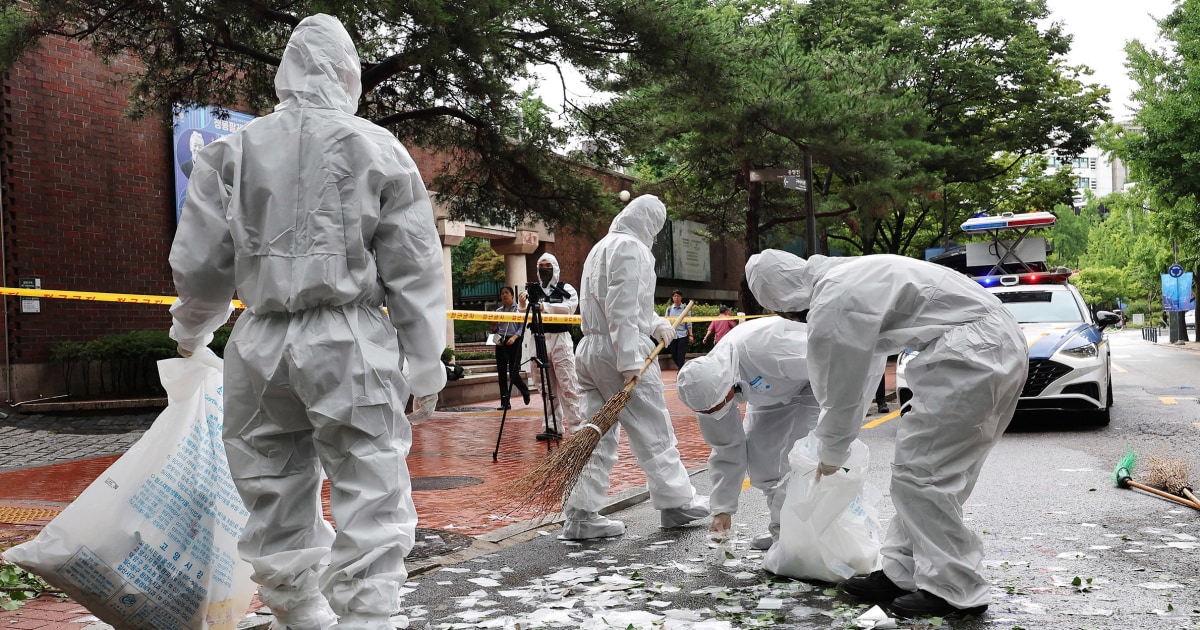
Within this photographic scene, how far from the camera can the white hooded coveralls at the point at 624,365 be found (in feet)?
19.0

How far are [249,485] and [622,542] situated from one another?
2774 millimetres

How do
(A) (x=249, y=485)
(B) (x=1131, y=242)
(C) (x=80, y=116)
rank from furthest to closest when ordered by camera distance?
(B) (x=1131, y=242)
(C) (x=80, y=116)
(A) (x=249, y=485)

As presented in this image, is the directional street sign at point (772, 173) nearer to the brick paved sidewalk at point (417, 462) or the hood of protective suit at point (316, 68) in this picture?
the brick paved sidewalk at point (417, 462)

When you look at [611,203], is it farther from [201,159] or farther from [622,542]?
[201,159]

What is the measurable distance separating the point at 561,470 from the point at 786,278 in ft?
5.73

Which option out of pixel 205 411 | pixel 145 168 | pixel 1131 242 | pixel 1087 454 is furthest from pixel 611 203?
pixel 1131 242

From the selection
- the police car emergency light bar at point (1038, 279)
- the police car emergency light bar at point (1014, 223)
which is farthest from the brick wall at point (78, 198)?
the police car emergency light bar at point (1014, 223)

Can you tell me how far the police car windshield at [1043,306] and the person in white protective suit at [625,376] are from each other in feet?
21.8

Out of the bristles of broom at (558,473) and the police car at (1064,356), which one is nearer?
the bristles of broom at (558,473)

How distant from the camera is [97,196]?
1430 centimetres

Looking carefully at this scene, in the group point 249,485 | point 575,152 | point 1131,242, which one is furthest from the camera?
point 1131,242

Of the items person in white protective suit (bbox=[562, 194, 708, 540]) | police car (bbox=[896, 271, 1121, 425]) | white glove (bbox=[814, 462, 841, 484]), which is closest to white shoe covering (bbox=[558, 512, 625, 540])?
person in white protective suit (bbox=[562, 194, 708, 540])

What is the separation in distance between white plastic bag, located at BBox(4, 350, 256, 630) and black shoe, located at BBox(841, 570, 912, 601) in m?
2.57

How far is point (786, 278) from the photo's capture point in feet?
14.6
